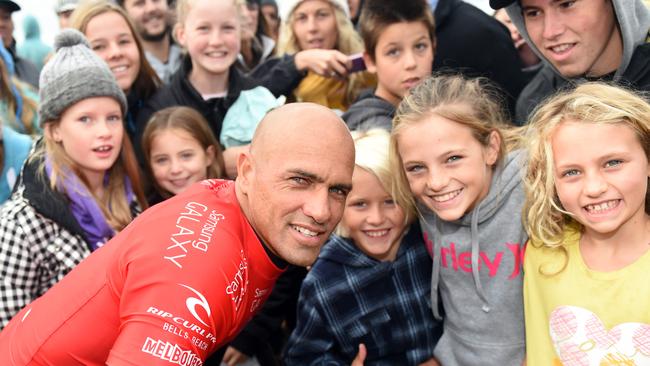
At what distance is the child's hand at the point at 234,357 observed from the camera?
12.5 ft

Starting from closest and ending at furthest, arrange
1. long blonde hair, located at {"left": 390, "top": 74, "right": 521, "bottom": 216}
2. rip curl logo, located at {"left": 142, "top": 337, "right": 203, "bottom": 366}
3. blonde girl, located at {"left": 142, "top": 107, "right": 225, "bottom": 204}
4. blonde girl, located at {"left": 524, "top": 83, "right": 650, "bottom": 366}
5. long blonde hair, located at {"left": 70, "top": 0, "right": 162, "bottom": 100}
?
rip curl logo, located at {"left": 142, "top": 337, "right": 203, "bottom": 366} < blonde girl, located at {"left": 524, "top": 83, "right": 650, "bottom": 366} < long blonde hair, located at {"left": 390, "top": 74, "right": 521, "bottom": 216} < blonde girl, located at {"left": 142, "top": 107, "right": 225, "bottom": 204} < long blonde hair, located at {"left": 70, "top": 0, "right": 162, "bottom": 100}

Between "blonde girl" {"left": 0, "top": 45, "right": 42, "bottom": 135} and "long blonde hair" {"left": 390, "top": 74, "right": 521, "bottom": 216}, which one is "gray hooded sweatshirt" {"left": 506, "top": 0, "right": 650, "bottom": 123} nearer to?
"long blonde hair" {"left": 390, "top": 74, "right": 521, "bottom": 216}

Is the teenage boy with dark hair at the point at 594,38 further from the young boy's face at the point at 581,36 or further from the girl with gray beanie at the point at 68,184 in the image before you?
the girl with gray beanie at the point at 68,184

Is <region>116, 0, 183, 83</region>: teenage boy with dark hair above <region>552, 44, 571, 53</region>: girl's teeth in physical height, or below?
A: below

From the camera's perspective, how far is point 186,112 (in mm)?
3973

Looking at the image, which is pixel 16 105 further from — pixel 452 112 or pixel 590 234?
pixel 590 234

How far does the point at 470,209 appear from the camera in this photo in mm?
2896

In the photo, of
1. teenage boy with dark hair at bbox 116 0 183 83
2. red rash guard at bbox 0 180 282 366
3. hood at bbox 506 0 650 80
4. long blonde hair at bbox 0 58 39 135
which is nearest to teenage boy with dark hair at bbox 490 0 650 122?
hood at bbox 506 0 650 80

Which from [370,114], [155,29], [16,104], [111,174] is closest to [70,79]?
[111,174]

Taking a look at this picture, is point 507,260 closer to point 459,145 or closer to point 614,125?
point 459,145

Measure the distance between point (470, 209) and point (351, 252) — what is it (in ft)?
2.12

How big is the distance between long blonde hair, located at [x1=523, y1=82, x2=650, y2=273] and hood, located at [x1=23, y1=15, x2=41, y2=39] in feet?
19.9

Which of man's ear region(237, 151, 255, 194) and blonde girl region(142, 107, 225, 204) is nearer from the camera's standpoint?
man's ear region(237, 151, 255, 194)

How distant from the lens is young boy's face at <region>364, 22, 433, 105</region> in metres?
3.79
